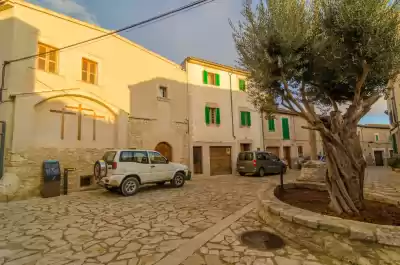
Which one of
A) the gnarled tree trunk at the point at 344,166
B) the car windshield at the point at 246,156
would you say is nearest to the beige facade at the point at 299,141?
the car windshield at the point at 246,156

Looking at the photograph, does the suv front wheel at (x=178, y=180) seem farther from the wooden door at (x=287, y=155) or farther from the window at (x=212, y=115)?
the wooden door at (x=287, y=155)

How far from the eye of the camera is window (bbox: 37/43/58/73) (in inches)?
337

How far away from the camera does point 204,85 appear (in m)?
15.2

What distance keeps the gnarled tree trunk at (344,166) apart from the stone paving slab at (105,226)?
8.26ft

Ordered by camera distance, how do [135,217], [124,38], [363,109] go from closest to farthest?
[363,109]
[135,217]
[124,38]

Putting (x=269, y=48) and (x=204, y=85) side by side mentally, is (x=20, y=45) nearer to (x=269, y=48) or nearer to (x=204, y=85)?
(x=269, y=48)

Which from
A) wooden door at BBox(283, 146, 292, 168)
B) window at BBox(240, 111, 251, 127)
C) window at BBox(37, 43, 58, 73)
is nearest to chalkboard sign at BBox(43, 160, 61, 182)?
window at BBox(37, 43, 58, 73)

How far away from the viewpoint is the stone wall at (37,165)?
7.70 metres

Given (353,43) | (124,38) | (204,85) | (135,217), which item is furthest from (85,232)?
(204,85)

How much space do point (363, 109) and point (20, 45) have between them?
1115 centimetres

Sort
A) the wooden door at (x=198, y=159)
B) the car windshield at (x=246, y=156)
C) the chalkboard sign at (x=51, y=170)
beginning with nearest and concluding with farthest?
the chalkboard sign at (x=51, y=170)
the car windshield at (x=246, y=156)
the wooden door at (x=198, y=159)

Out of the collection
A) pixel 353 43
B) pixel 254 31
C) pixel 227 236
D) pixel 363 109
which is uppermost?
pixel 254 31

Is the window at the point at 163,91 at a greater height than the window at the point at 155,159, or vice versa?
the window at the point at 163,91

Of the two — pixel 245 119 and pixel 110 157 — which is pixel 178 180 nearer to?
pixel 110 157
